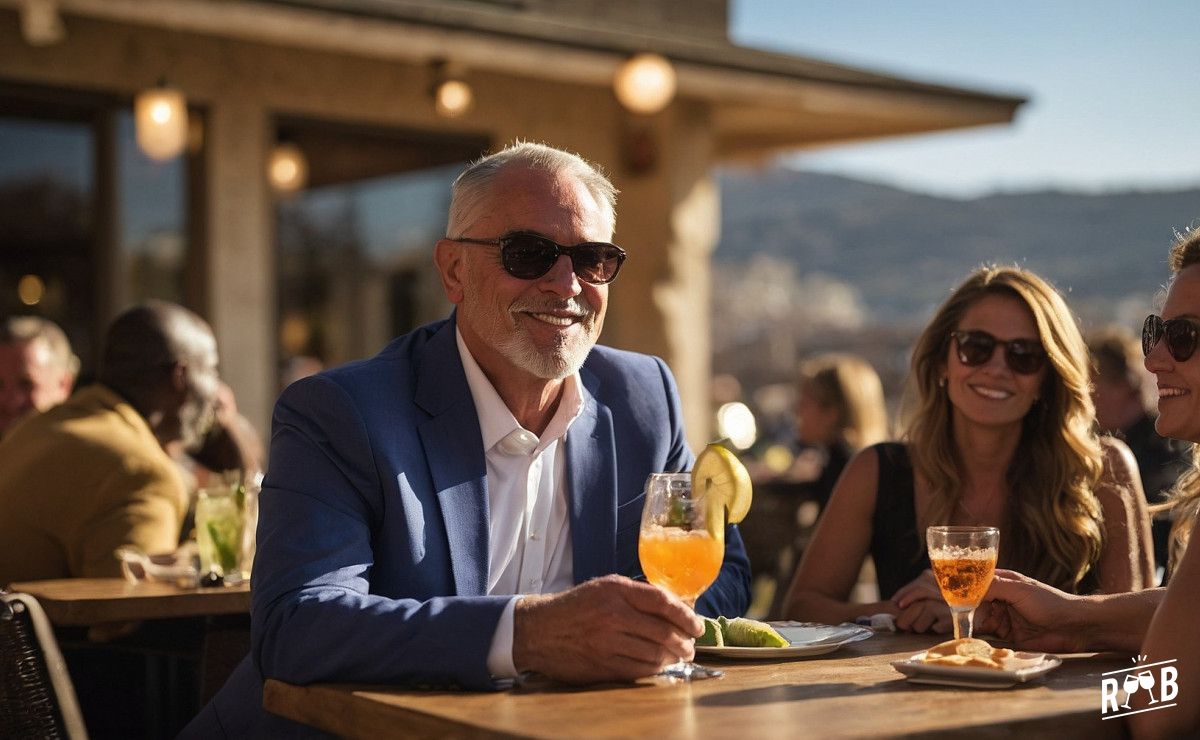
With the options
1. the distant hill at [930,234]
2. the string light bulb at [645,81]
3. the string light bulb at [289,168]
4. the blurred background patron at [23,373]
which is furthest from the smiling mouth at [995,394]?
the distant hill at [930,234]

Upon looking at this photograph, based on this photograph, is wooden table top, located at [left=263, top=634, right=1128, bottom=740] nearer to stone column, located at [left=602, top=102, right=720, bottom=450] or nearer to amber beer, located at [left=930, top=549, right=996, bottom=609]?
amber beer, located at [left=930, top=549, right=996, bottom=609]

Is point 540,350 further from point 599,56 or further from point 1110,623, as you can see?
point 599,56

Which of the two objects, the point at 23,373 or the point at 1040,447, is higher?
the point at 23,373

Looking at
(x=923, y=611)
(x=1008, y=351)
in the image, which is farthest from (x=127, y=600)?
(x=1008, y=351)

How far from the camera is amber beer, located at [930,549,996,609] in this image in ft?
8.57

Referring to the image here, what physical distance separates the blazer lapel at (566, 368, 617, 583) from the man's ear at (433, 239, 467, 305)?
1.21 ft

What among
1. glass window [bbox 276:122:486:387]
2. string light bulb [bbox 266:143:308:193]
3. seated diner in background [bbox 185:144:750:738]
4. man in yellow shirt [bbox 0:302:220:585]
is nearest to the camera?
seated diner in background [bbox 185:144:750:738]

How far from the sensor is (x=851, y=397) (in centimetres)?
779

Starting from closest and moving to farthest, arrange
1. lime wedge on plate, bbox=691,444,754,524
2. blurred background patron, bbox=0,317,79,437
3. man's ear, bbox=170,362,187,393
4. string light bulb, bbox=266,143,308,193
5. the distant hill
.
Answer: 1. lime wedge on plate, bbox=691,444,754,524
2. man's ear, bbox=170,362,187,393
3. blurred background patron, bbox=0,317,79,437
4. string light bulb, bbox=266,143,308,193
5. the distant hill

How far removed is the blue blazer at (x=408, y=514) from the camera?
2336 mm

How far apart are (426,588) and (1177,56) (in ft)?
237

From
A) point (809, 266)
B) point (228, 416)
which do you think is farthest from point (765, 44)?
point (809, 266)

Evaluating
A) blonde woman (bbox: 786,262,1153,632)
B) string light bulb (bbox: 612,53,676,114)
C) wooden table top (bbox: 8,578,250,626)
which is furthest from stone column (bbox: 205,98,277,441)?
blonde woman (bbox: 786,262,1153,632)

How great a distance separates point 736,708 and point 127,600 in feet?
6.99
